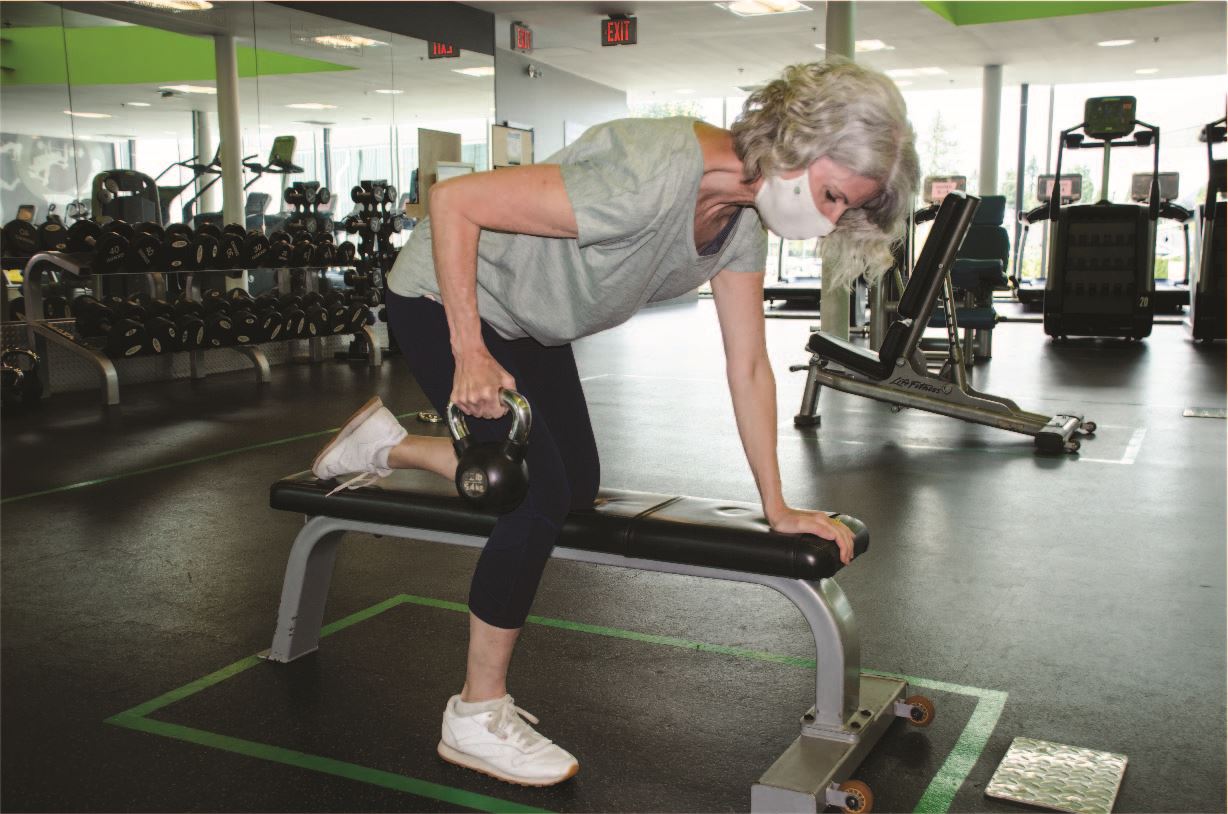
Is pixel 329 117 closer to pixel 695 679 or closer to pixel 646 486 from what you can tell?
pixel 646 486

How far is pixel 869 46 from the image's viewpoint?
970 cm

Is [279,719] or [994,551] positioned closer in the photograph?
[279,719]

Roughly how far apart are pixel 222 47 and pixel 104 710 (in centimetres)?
574

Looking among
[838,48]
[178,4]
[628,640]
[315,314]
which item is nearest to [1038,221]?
[838,48]

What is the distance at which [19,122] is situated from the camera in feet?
18.2

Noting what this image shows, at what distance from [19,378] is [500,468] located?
4.44 meters

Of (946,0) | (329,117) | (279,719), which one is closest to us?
(279,719)

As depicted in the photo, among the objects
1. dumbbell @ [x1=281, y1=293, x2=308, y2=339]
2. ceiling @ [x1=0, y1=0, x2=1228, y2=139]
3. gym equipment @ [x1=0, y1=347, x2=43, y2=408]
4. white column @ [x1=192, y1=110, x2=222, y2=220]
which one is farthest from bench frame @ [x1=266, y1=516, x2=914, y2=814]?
white column @ [x1=192, y1=110, x2=222, y2=220]

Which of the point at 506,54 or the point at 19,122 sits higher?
the point at 506,54

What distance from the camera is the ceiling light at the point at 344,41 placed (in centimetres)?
709

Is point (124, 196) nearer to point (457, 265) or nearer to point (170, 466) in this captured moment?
point (170, 466)

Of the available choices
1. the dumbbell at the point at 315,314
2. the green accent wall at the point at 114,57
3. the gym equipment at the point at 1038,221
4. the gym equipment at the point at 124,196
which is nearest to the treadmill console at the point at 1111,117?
the gym equipment at the point at 1038,221

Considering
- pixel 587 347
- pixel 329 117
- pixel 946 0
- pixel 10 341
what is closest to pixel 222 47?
pixel 329 117

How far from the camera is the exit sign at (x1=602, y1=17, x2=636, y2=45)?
807cm
